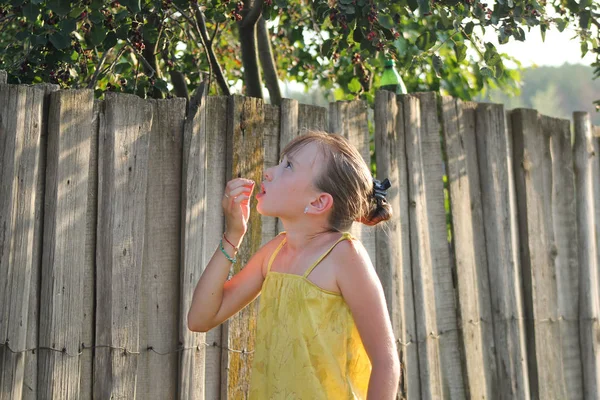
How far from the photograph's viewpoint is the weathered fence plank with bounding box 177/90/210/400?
11.6 ft

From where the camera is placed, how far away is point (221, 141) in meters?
3.75

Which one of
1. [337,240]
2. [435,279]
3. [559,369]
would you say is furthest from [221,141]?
[559,369]

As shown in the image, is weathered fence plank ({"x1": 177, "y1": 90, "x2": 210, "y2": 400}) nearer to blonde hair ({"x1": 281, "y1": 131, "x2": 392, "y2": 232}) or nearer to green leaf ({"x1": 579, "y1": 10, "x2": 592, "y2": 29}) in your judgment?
blonde hair ({"x1": 281, "y1": 131, "x2": 392, "y2": 232})

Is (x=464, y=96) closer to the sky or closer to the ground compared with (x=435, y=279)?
closer to the sky

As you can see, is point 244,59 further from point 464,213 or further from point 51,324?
point 51,324

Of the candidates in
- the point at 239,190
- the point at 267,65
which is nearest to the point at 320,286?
the point at 239,190

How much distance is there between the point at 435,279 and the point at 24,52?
2291 millimetres

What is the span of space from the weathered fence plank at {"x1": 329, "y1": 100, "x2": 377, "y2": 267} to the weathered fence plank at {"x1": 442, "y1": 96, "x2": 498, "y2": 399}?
567 mm

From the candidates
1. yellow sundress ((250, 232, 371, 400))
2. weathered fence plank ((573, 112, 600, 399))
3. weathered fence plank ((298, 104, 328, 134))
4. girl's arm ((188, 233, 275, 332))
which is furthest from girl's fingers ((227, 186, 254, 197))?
weathered fence plank ((573, 112, 600, 399))

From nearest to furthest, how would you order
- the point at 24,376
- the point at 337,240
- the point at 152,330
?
the point at 337,240 → the point at 24,376 → the point at 152,330

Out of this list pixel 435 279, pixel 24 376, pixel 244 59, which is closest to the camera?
pixel 24 376

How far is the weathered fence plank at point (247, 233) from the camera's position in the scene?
3697 millimetres

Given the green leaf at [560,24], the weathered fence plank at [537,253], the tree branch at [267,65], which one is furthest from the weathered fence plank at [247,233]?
the weathered fence plank at [537,253]

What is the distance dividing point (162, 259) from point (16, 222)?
2.09 feet
